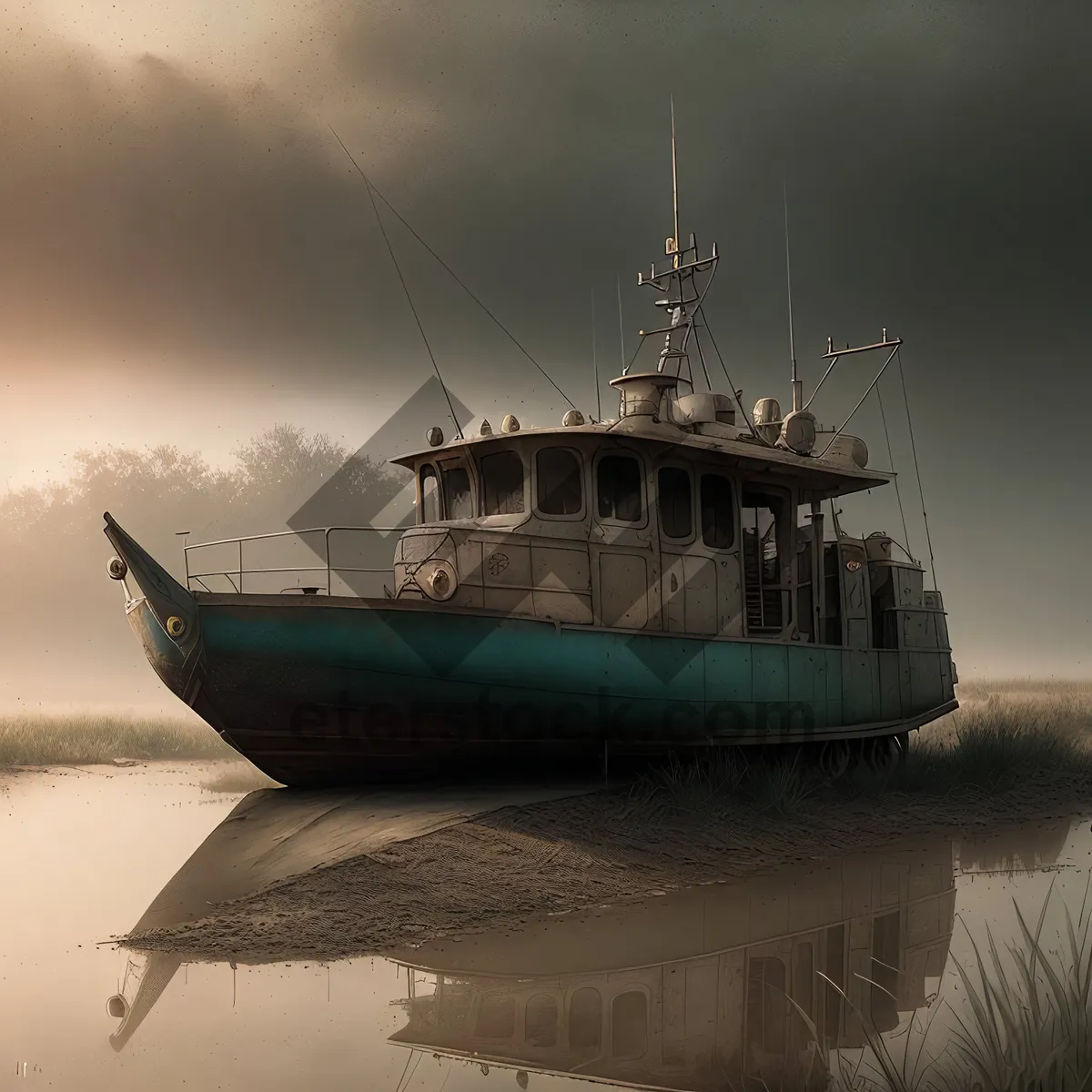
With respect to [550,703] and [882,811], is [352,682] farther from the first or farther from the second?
[882,811]

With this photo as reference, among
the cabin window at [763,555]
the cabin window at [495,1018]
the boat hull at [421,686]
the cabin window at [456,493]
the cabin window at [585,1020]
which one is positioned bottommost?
the cabin window at [585,1020]

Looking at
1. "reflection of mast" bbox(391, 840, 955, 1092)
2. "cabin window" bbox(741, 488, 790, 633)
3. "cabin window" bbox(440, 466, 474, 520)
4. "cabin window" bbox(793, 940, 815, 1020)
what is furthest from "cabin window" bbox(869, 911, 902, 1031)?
"cabin window" bbox(440, 466, 474, 520)

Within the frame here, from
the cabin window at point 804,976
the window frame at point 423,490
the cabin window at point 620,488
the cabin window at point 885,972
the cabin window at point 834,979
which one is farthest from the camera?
the window frame at point 423,490

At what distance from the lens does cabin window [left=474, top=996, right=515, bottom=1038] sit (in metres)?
6.08

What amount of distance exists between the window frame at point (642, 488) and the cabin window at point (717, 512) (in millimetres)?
1016

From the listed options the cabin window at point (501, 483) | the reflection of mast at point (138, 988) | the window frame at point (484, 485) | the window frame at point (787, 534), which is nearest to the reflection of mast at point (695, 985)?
the reflection of mast at point (138, 988)

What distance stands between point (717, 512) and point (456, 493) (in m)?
3.20

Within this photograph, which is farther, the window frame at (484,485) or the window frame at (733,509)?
the window frame at (733,509)

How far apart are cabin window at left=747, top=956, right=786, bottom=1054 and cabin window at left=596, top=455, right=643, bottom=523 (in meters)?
6.14

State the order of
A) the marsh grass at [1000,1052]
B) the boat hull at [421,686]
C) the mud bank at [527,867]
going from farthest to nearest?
the boat hull at [421,686]
the mud bank at [527,867]
the marsh grass at [1000,1052]

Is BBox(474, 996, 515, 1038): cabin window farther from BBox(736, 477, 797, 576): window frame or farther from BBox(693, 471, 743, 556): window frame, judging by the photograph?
BBox(736, 477, 797, 576): window frame

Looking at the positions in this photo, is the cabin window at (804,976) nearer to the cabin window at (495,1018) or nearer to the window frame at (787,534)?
the cabin window at (495,1018)

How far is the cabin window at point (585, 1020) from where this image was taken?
597 centimetres

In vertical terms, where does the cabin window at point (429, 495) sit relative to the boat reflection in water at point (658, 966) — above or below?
above
